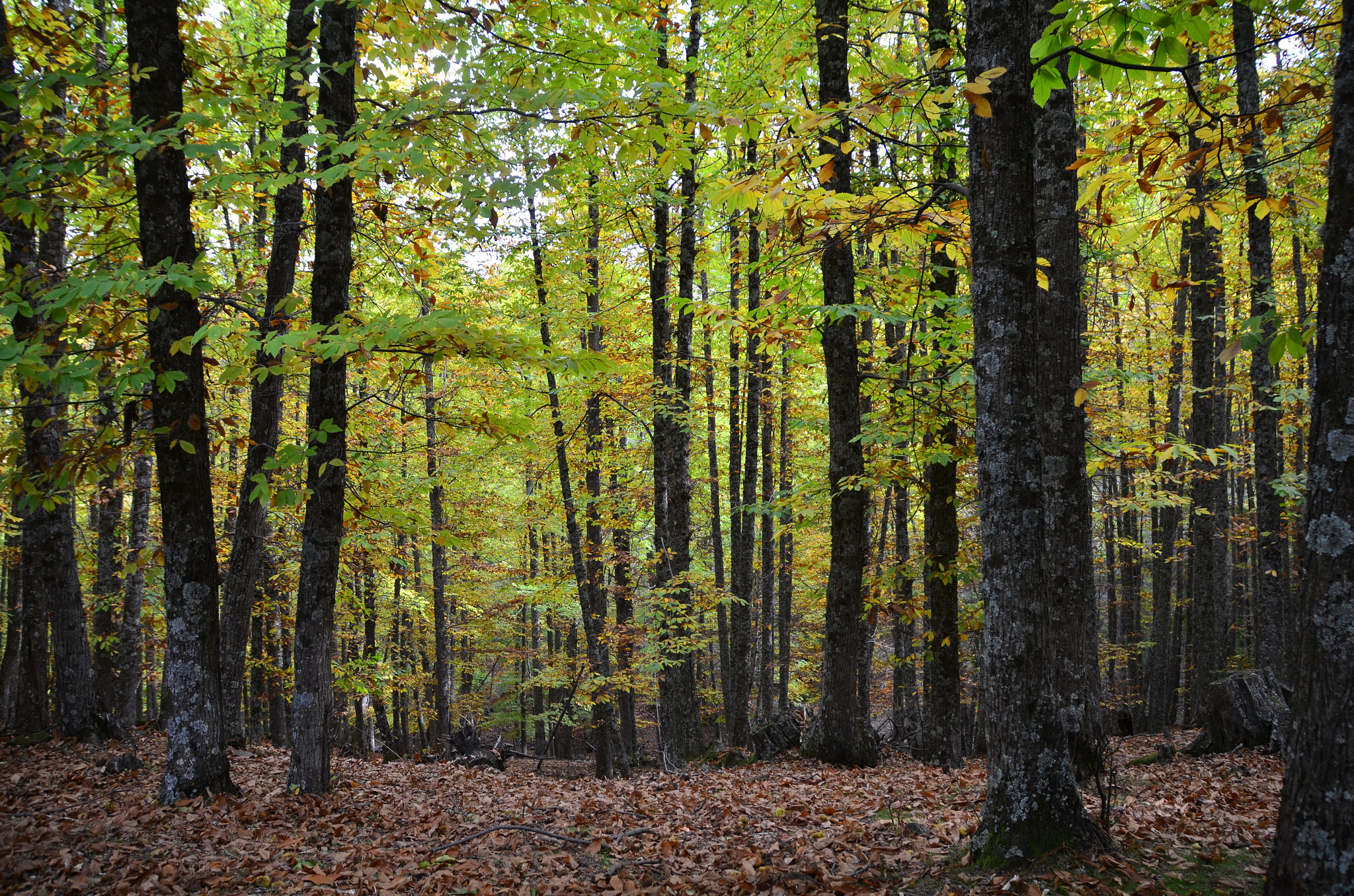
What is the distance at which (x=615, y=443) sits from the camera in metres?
16.0

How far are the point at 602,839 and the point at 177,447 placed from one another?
16.0 ft

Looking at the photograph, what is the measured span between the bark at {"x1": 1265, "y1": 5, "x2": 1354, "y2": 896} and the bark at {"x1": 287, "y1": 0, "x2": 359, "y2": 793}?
686 centimetres

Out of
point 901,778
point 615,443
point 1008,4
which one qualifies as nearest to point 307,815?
point 901,778

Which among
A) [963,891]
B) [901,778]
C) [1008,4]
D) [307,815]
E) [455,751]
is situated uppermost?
[1008,4]

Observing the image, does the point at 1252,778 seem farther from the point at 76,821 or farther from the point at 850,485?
the point at 76,821

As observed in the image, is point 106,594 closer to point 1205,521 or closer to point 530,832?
point 530,832

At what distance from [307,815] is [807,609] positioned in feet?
71.4

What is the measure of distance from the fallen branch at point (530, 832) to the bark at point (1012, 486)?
2.76 meters

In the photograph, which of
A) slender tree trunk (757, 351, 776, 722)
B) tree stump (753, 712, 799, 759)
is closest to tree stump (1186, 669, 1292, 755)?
tree stump (753, 712, 799, 759)

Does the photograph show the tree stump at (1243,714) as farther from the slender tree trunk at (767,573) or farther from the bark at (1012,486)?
the slender tree trunk at (767,573)

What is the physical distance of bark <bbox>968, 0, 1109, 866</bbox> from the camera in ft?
12.7

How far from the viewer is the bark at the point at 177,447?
6125mm

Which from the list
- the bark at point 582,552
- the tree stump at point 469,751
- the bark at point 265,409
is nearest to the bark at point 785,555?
the bark at point 582,552

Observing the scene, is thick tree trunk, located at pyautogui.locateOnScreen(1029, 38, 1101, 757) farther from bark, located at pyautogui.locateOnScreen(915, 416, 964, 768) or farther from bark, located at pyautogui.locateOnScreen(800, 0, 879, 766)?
bark, located at pyautogui.locateOnScreen(800, 0, 879, 766)
